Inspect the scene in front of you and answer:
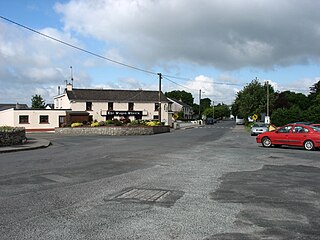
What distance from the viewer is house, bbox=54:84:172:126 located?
64.6 m

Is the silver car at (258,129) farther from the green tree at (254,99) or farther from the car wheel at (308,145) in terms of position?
the green tree at (254,99)

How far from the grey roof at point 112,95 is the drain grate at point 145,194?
189ft

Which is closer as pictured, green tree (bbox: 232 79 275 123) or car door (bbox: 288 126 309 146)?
car door (bbox: 288 126 309 146)

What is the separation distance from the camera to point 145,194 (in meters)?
7.71

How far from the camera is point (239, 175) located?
10.4m

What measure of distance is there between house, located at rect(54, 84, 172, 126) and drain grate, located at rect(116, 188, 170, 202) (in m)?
56.3

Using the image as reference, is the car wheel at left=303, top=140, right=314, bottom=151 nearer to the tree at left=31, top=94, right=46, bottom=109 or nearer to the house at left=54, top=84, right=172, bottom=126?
the house at left=54, top=84, right=172, bottom=126

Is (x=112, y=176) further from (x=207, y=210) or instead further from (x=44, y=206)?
(x=207, y=210)

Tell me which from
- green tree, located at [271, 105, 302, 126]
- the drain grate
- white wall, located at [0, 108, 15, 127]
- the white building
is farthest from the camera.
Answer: the white building

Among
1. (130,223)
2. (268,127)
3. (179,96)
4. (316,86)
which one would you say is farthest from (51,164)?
(179,96)

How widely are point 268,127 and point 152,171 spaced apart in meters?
27.5

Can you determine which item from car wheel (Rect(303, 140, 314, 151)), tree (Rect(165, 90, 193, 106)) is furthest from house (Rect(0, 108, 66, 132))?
tree (Rect(165, 90, 193, 106))

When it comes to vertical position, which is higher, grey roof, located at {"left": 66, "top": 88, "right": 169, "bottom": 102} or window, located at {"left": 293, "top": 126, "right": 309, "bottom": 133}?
grey roof, located at {"left": 66, "top": 88, "right": 169, "bottom": 102}

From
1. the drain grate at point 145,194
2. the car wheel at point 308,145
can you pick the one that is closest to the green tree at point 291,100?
the car wheel at point 308,145
